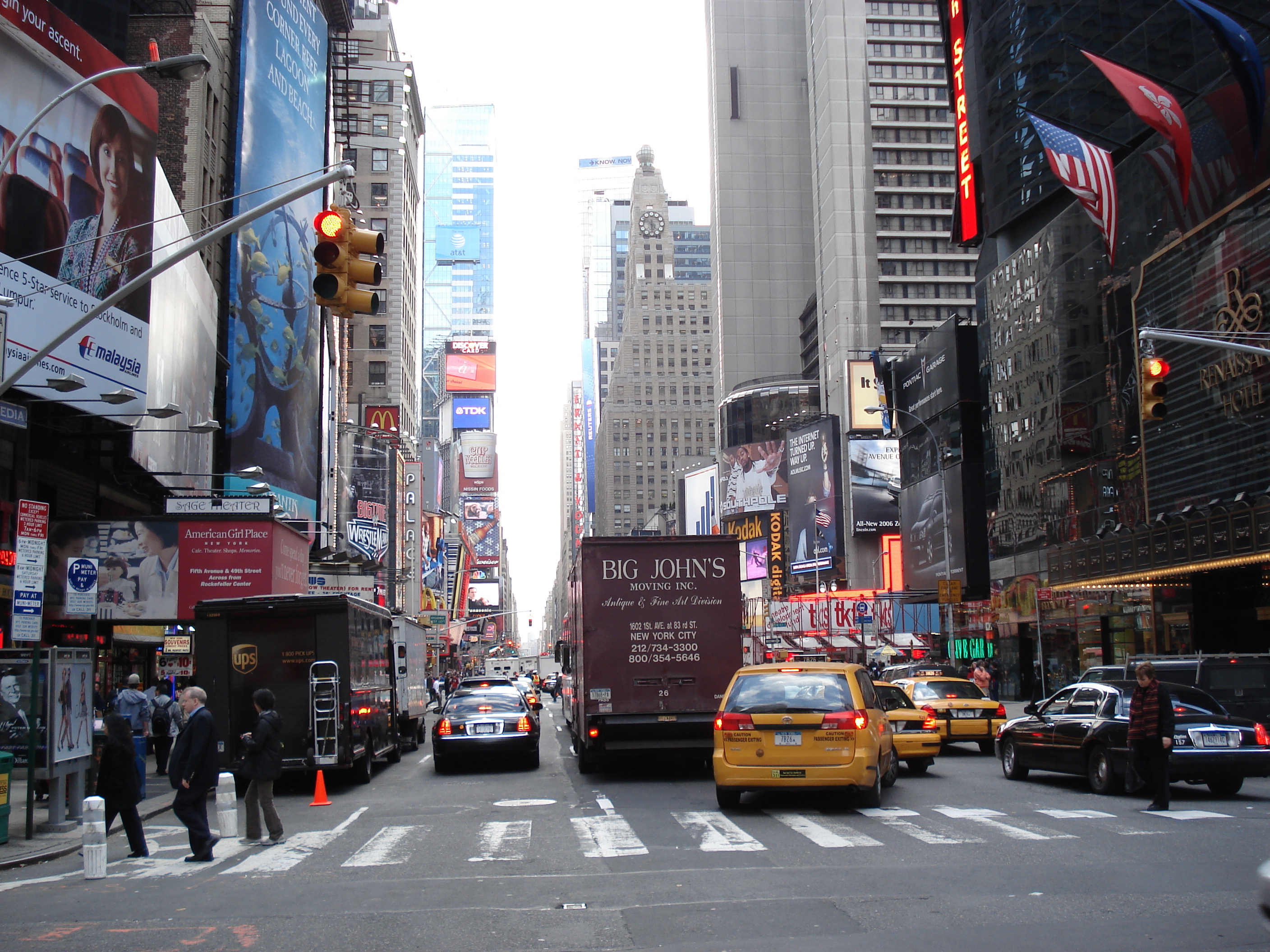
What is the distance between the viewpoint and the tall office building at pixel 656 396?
173m

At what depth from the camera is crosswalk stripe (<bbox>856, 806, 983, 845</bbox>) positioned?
1132 cm

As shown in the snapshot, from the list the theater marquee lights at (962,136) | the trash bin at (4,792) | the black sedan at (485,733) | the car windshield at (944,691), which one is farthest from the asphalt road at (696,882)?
the theater marquee lights at (962,136)

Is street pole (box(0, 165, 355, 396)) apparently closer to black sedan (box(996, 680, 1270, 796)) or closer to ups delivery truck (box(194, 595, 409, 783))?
ups delivery truck (box(194, 595, 409, 783))

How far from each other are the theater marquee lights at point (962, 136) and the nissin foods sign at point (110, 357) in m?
42.7

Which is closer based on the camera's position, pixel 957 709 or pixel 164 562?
pixel 957 709

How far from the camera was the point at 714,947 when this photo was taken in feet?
23.7

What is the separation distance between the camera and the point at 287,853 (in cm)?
1199

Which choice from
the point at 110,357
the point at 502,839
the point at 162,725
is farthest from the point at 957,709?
the point at 110,357

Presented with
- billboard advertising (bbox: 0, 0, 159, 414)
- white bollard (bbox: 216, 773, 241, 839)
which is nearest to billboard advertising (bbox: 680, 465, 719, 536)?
billboard advertising (bbox: 0, 0, 159, 414)

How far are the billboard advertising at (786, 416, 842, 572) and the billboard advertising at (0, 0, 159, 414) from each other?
71090 millimetres

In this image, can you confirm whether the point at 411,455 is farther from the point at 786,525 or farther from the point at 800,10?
the point at 800,10

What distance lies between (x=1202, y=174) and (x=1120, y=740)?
2691cm

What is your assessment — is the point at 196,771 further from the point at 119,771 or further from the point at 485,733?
the point at 485,733

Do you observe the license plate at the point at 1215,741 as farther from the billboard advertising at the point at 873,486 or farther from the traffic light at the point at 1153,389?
the billboard advertising at the point at 873,486
